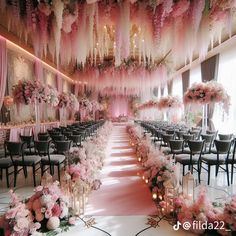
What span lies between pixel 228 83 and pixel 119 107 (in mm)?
18016

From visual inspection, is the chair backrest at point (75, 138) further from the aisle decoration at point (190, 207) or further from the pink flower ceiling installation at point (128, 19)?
the aisle decoration at point (190, 207)

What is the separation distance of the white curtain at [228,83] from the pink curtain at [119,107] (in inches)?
672

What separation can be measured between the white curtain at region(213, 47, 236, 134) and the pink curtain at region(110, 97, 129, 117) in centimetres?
1707

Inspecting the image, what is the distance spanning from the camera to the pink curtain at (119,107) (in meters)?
25.9

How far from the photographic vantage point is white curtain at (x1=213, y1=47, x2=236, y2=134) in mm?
8008

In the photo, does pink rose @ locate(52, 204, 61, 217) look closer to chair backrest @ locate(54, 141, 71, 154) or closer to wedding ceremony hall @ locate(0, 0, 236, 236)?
wedding ceremony hall @ locate(0, 0, 236, 236)

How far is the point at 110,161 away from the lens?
6141 millimetres

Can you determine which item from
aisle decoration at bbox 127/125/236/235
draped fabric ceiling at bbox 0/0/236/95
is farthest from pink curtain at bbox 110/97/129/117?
aisle decoration at bbox 127/125/236/235

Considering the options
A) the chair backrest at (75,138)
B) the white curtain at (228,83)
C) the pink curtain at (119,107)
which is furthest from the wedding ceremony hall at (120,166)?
the pink curtain at (119,107)

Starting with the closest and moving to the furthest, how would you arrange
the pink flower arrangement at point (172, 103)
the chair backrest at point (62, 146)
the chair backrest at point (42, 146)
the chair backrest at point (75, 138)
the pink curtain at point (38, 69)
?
1. the chair backrest at point (42, 146)
2. the chair backrest at point (62, 146)
3. the chair backrest at point (75, 138)
4. the pink flower arrangement at point (172, 103)
5. the pink curtain at point (38, 69)

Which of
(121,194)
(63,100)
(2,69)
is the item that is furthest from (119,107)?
(121,194)

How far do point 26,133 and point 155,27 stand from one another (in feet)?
18.1
